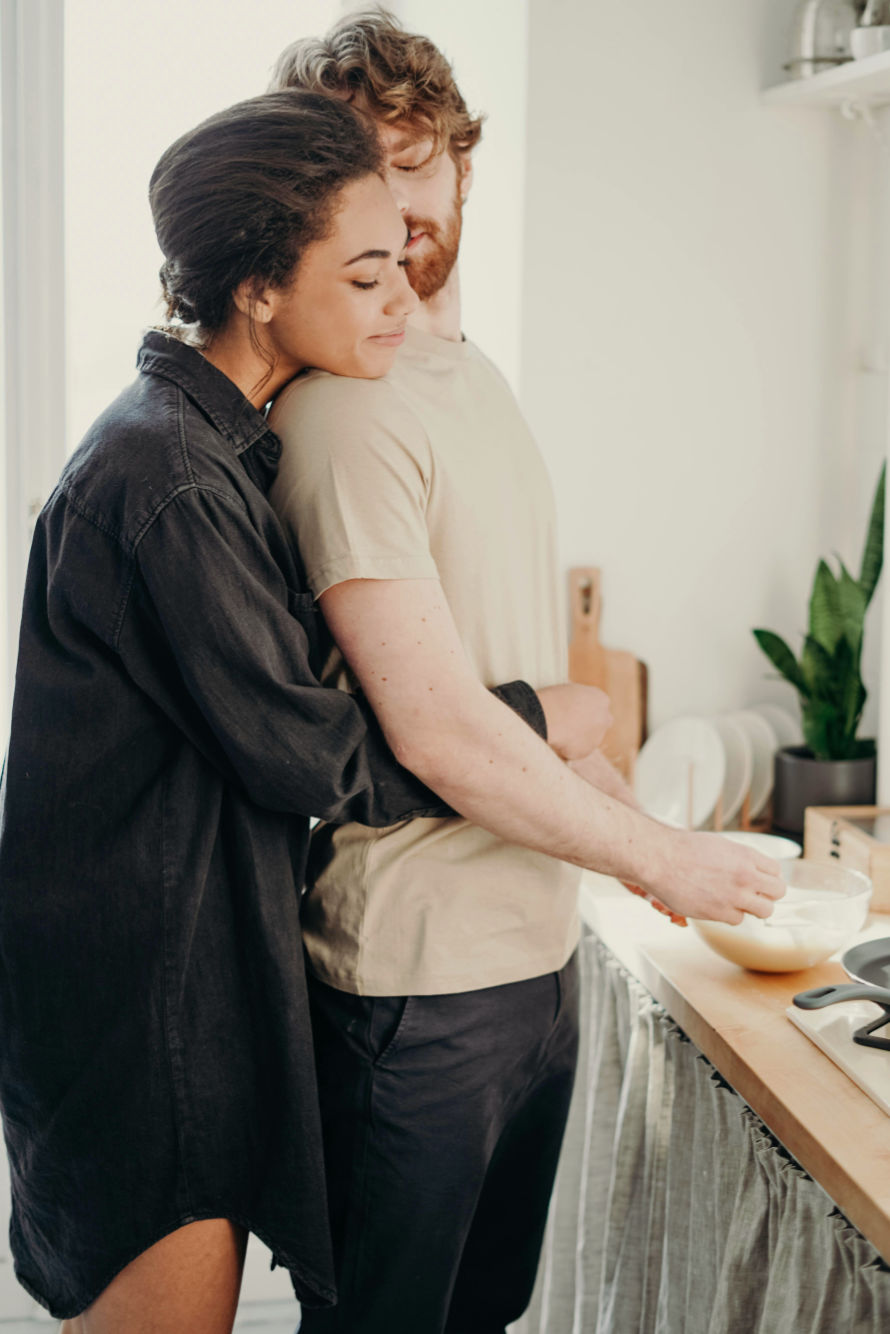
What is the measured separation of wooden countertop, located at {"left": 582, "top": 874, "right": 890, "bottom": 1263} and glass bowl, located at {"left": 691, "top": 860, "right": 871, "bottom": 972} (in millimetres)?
29

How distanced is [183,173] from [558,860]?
69 centimetres

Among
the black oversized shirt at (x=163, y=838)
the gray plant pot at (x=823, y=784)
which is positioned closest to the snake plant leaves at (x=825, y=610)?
the gray plant pot at (x=823, y=784)

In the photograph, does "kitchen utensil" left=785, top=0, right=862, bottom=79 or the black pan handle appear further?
"kitchen utensil" left=785, top=0, right=862, bottom=79

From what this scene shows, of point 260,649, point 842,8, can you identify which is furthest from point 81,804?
point 842,8

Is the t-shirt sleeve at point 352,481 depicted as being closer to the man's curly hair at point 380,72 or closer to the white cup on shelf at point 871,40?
the man's curly hair at point 380,72

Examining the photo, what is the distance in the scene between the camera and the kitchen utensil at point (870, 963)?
3.79ft

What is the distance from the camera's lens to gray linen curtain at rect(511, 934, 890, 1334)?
109 cm

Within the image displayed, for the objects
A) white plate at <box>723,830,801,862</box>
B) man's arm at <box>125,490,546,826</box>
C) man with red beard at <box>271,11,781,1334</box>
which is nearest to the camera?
man's arm at <box>125,490,546,826</box>

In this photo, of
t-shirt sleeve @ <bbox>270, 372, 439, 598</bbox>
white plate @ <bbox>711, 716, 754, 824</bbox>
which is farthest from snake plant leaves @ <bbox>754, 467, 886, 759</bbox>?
t-shirt sleeve @ <bbox>270, 372, 439, 598</bbox>

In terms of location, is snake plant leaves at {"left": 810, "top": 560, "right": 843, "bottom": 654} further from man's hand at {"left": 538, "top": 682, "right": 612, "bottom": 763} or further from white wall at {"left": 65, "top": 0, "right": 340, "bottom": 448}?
white wall at {"left": 65, "top": 0, "right": 340, "bottom": 448}

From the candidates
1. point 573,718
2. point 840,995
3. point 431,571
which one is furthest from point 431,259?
point 840,995

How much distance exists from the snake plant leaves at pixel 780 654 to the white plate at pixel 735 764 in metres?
0.14

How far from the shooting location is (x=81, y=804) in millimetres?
932

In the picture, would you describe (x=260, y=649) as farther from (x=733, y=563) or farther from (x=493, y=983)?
(x=733, y=563)
